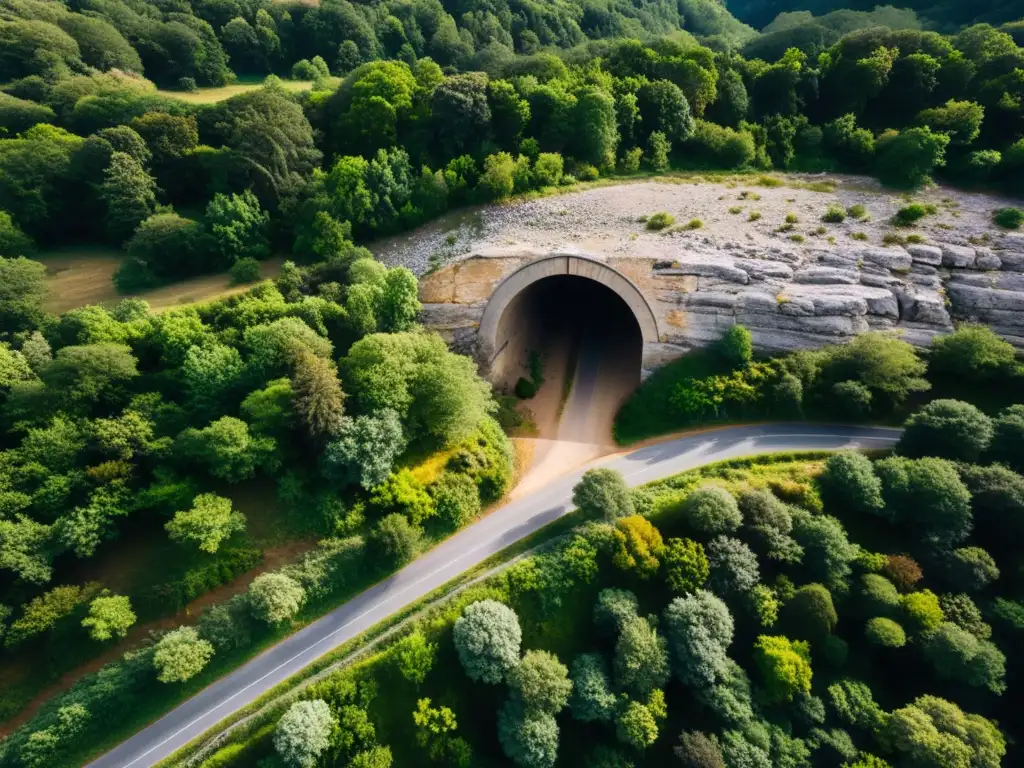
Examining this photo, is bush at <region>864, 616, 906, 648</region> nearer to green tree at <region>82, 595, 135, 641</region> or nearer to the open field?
green tree at <region>82, 595, 135, 641</region>

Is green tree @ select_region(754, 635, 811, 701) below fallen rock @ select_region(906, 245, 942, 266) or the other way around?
below

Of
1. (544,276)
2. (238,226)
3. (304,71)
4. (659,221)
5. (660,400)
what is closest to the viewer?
(660,400)

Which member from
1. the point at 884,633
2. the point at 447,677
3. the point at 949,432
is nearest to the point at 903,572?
the point at 884,633

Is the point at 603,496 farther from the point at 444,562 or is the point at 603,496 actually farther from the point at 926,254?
the point at 926,254

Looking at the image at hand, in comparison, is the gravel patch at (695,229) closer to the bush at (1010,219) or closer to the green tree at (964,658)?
the bush at (1010,219)

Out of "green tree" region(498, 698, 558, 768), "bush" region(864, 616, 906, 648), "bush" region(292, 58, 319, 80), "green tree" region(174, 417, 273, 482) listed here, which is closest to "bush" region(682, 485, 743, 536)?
"bush" region(864, 616, 906, 648)

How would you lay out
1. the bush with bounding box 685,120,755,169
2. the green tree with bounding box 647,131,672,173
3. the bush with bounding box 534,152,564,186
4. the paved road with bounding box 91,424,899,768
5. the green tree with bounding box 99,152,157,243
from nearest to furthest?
the paved road with bounding box 91,424,899,768 → the green tree with bounding box 99,152,157,243 → the bush with bounding box 534,152,564,186 → the green tree with bounding box 647,131,672,173 → the bush with bounding box 685,120,755,169
